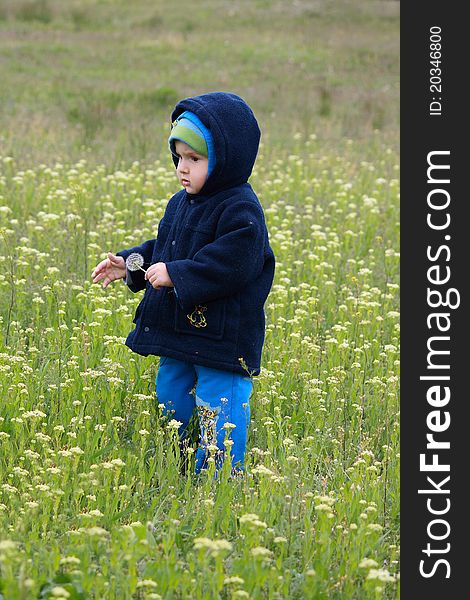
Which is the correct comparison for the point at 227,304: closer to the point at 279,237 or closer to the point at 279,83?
the point at 279,237

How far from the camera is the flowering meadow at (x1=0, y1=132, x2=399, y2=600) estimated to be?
12.5ft

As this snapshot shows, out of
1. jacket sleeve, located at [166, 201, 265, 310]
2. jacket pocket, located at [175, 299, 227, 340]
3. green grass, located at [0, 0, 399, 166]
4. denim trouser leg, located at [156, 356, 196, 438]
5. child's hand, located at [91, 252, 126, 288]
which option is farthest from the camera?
green grass, located at [0, 0, 399, 166]

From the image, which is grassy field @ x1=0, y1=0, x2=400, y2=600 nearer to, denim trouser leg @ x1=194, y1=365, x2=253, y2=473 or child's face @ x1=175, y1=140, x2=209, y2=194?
denim trouser leg @ x1=194, y1=365, x2=253, y2=473

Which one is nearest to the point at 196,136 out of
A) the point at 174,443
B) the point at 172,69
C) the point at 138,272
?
the point at 138,272

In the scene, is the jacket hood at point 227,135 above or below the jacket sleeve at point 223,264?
above

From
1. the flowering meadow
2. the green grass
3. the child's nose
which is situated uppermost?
the green grass

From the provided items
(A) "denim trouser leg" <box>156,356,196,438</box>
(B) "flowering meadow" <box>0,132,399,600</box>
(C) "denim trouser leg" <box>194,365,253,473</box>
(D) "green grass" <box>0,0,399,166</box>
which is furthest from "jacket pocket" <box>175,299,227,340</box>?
(D) "green grass" <box>0,0,399,166</box>

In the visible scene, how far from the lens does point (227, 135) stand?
192 inches

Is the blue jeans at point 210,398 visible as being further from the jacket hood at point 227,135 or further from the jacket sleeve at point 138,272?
the jacket hood at point 227,135

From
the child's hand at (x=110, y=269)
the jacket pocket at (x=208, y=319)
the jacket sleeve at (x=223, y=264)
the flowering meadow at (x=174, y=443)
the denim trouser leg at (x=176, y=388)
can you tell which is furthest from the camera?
the child's hand at (x=110, y=269)

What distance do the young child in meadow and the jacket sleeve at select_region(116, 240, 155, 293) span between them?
159 mm

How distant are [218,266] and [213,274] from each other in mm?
43

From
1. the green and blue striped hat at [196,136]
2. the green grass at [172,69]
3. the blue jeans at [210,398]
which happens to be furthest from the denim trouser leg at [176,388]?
the green grass at [172,69]

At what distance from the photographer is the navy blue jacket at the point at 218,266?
4.82 m
